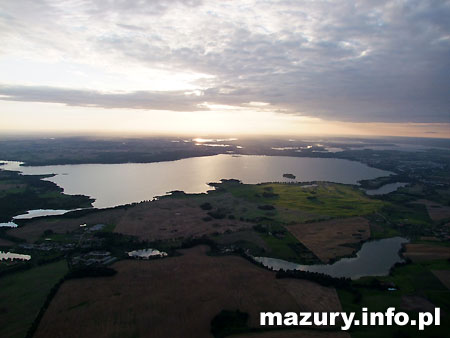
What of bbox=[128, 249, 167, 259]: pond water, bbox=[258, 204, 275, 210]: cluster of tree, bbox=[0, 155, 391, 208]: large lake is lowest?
bbox=[128, 249, 167, 259]: pond water

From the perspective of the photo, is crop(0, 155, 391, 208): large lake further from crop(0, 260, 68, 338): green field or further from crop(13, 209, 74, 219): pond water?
crop(0, 260, 68, 338): green field

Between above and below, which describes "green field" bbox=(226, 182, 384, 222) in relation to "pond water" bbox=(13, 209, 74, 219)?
above

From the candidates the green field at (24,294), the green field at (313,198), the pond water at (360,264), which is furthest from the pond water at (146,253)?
the green field at (313,198)

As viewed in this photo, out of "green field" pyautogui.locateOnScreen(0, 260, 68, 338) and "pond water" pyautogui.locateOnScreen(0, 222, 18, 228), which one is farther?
"pond water" pyautogui.locateOnScreen(0, 222, 18, 228)

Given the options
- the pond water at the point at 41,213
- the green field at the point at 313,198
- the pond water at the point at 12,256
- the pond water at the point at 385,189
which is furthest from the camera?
the pond water at the point at 385,189

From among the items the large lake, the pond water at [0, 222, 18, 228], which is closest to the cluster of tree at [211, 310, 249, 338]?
the pond water at [0, 222, 18, 228]

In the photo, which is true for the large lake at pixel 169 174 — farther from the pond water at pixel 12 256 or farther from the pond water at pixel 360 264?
the pond water at pixel 360 264

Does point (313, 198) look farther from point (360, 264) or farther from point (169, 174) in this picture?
point (169, 174)
